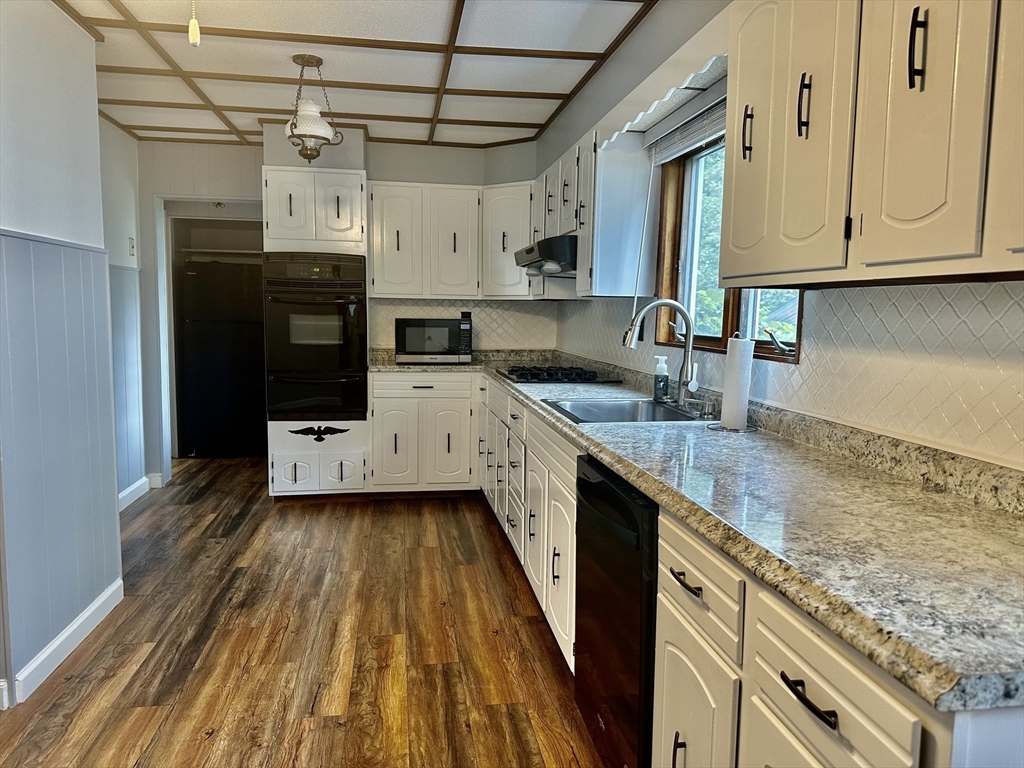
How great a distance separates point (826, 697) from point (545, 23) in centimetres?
261

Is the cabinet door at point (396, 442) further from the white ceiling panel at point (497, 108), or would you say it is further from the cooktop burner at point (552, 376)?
the white ceiling panel at point (497, 108)

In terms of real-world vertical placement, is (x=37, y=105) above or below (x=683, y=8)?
below

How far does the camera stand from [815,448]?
1.85 meters

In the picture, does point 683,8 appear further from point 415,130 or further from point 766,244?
point 415,130

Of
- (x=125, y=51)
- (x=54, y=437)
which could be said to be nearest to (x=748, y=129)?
(x=54, y=437)

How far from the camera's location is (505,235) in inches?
179

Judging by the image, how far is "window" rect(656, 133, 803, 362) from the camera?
2.33 meters

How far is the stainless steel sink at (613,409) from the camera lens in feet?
8.89

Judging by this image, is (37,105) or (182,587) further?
(182,587)

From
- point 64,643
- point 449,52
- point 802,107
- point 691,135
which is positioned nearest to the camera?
point 802,107

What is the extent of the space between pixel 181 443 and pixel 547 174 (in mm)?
4058

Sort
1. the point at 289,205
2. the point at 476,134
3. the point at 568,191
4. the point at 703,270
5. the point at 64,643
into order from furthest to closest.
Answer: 1. the point at 476,134
2. the point at 289,205
3. the point at 568,191
4. the point at 703,270
5. the point at 64,643

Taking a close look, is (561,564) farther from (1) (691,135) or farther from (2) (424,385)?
(2) (424,385)

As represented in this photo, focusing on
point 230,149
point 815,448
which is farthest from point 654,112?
point 230,149
